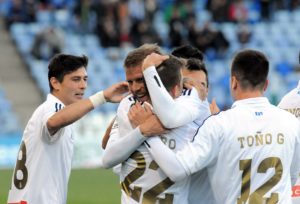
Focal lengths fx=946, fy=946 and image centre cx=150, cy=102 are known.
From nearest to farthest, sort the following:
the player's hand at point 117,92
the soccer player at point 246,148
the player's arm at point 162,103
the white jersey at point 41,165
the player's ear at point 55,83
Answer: the player's arm at point 162,103 < the soccer player at point 246,148 < the player's hand at point 117,92 < the white jersey at point 41,165 < the player's ear at point 55,83

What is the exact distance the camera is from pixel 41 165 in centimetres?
750

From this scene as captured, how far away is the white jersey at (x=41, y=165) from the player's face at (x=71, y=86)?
12 centimetres

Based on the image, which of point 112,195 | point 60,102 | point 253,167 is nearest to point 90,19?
point 112,195

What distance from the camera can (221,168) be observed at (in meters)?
6.29

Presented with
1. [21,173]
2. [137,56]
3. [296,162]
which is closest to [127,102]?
[137,56]

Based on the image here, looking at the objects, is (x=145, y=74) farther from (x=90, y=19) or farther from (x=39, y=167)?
(x=90, y=19)

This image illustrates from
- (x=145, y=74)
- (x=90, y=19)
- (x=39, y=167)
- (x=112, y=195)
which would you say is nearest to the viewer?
(x=145, y=74)

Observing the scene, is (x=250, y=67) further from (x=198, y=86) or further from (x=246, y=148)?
(x=198, y=86)

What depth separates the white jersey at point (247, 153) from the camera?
621cm

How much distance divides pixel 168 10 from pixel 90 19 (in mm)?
2370

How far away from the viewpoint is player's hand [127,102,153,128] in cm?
627

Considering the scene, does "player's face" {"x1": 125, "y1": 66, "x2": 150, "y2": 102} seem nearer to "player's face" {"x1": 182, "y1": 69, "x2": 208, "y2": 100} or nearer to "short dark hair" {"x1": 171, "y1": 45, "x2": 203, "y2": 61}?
"player's face" {"x1": 182, "y1": 69, "x2": 208, "y2": 100}

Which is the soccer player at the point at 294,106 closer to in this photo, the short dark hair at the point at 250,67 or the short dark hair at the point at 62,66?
the short dark hair at the point at 62,66

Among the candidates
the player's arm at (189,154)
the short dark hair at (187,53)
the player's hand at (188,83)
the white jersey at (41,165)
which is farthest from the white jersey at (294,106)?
the player's arm at (189,154)
